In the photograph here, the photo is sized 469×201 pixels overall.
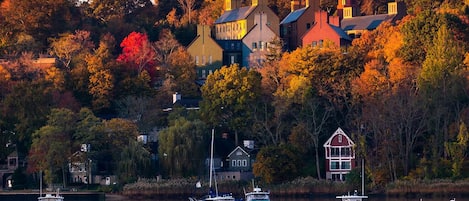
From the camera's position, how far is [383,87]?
9906 centimetres

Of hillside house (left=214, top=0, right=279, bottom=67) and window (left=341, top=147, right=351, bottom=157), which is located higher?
hillside house (left=214, top=0, right=279, bottom=67)

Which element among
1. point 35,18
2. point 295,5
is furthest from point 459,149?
point 35,18

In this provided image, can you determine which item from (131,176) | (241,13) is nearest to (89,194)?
(131,176)

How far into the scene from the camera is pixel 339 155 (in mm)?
97688

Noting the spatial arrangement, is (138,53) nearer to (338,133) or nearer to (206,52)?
(206,52)

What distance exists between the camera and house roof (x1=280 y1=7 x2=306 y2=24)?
407 feet

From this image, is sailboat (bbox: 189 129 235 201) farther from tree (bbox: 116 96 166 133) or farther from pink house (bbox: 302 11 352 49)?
pink house (bbox: 302 11 352 49)

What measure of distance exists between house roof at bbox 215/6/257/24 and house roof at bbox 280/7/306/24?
9.89 feet

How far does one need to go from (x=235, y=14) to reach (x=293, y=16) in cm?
475

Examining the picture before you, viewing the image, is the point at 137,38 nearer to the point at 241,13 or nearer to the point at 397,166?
the point at 241,13

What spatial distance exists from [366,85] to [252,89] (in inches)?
291

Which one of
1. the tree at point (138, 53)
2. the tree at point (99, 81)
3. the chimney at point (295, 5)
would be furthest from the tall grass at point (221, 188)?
the chimney at point (295, 5)

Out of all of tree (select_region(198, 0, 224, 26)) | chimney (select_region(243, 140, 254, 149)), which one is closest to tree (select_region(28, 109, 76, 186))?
chimney (select_region(243, 140, 254, 149))

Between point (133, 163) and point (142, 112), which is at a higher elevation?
point (142, 112)
